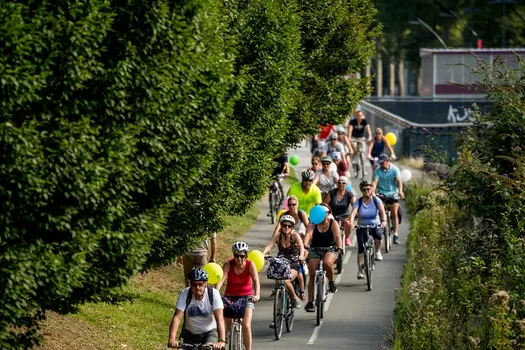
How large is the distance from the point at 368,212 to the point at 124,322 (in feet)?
18.1

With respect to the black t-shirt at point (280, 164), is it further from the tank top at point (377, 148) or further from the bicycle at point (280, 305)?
the bicycle at point (280, 305)

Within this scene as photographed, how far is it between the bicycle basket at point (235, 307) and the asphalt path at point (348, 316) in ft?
6.09

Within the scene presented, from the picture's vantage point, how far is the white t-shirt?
12844 mm

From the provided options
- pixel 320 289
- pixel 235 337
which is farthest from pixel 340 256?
pixel 235 337

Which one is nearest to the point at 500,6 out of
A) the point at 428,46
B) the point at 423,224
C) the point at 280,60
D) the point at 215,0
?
the point at 428,46

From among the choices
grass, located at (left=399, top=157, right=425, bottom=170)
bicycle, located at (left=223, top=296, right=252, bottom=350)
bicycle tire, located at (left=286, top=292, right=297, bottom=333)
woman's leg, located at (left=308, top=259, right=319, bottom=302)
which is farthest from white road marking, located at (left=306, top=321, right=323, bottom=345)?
grass, located at (left=399, top=157, right=425, bottom=170)

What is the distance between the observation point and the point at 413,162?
139 feet

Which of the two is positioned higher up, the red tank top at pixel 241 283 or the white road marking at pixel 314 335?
the red tank top at pixel 241 283

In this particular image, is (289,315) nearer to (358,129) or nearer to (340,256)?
(340,256)

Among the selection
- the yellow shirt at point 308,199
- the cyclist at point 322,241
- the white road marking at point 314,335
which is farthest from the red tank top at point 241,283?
the yellow shirt at point 308,199

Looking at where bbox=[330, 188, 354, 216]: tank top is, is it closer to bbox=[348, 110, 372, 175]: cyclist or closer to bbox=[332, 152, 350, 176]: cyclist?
bbox=[332, 152, 350, 176]: cyclist

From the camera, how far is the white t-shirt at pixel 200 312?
12.8 metres

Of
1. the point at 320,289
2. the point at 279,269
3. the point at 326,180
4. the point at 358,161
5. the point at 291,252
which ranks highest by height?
the point at 326,180

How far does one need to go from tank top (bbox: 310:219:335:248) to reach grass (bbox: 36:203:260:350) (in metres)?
1.33
